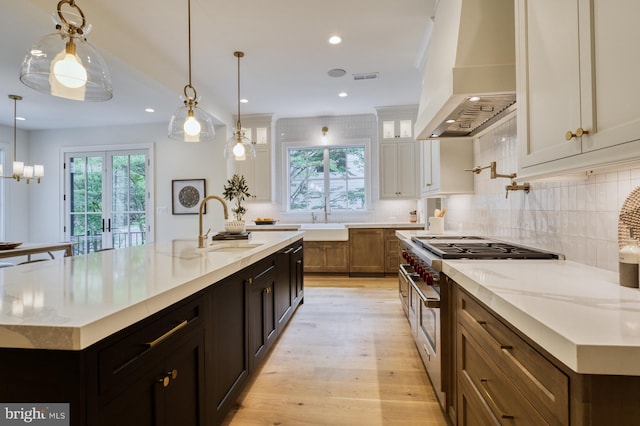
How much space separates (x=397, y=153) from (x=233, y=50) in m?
3.17

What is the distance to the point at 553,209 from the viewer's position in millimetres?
1812

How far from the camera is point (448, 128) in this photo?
104 inches

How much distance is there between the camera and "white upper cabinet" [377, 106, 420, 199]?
5680 mm

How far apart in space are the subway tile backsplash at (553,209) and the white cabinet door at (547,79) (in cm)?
36

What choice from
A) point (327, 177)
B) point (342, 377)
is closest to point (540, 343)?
point (342, 377)

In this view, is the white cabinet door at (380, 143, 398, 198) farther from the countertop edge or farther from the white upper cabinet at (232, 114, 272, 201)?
the countertop edge

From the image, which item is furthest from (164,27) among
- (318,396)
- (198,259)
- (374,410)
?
(374,410)

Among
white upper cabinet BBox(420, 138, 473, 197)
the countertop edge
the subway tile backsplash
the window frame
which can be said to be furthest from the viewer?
the window frame

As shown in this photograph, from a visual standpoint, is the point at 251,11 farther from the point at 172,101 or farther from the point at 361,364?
the point at 361,364

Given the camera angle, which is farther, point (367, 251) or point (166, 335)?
point (367, 251)

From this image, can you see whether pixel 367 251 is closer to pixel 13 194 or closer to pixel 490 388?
pixel 490 388

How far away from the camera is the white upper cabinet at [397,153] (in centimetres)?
568

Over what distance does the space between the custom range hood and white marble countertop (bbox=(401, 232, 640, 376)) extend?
0.94m

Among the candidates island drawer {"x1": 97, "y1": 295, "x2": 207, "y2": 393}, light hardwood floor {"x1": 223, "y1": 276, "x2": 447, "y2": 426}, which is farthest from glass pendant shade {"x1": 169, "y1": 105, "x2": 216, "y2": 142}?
light hardwood floor {"x1": 223, "y1": 276, "x2": 447, "y2": 426}
